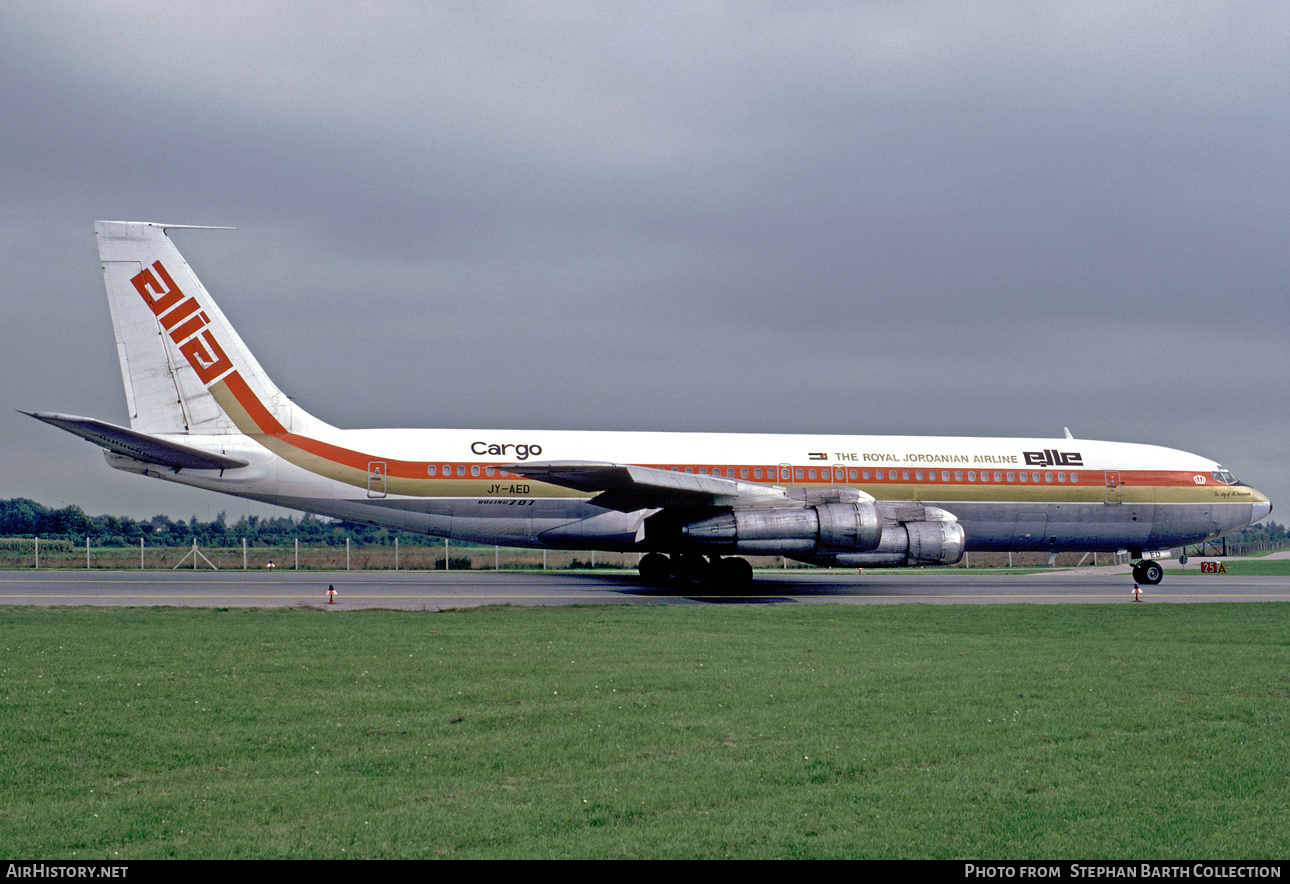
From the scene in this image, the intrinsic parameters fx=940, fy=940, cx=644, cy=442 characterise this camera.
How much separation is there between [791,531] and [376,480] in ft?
33.8

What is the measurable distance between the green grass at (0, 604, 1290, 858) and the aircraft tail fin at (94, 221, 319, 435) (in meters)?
11.6

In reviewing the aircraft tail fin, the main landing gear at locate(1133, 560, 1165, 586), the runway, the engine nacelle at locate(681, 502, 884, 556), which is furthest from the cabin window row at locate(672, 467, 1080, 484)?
the aircraft tail fin

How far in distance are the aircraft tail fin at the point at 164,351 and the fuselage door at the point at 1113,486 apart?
22369 millimetres

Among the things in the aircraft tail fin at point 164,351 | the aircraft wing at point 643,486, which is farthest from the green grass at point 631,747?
the aircraft tail fin at point 164,351

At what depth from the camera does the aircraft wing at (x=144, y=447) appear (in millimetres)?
20453

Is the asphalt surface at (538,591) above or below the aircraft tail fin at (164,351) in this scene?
below

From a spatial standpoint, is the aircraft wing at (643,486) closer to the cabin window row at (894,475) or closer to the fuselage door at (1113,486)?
the cabin window row at (894,475)

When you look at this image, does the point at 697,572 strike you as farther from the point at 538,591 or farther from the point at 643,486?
the point at 538,591

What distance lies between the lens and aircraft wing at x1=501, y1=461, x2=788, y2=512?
20.6 metres

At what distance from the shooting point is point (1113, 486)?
88.7 ft

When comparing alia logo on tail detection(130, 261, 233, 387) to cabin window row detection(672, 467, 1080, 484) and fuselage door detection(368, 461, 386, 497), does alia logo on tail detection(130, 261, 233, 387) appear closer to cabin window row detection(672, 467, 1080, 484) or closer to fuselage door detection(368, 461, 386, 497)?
fuselage door detection(368, 461, 386, 497)

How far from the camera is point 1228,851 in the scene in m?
4.84
